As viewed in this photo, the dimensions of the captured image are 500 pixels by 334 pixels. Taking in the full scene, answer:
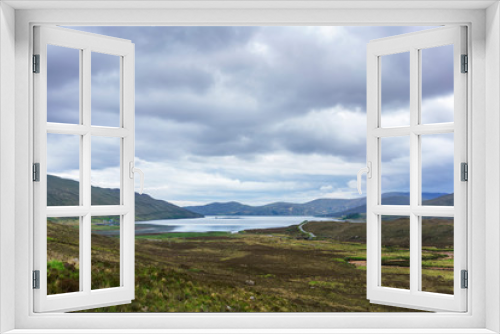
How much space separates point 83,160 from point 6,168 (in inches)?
14.8

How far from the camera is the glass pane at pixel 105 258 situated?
5.69m

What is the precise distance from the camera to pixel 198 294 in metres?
7.29

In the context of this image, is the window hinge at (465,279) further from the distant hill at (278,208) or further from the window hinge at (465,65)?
the distant hill at (278,208)

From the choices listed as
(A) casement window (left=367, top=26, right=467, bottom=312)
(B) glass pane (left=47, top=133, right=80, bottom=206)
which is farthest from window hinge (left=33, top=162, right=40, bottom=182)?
(A) casement window (left=367, top=26, right=467, bottom=312)

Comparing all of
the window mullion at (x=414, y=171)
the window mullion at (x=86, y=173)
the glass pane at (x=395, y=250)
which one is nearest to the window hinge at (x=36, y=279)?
the window mullion at (x=86, y=173)

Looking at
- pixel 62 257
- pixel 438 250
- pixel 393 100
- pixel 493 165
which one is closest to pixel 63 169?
pixel 62 257

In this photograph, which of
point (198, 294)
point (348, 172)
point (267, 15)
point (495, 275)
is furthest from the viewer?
point (348, 172)

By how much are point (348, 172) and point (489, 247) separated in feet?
19.9

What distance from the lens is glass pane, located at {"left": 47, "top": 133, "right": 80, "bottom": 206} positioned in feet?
7.65

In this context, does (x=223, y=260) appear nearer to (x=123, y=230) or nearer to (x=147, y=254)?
(x=147, y=254)

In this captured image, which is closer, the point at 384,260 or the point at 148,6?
the point at 148,6

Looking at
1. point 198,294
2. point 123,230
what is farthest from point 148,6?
point 198,294

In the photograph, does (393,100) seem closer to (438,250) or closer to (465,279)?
(438,250)

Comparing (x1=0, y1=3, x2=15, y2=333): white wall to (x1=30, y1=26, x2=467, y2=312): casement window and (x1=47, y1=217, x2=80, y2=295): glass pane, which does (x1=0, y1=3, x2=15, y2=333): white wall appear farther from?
(x1=47, y1=217, x2=80, y2=295): glass pane
